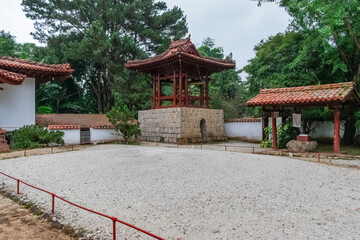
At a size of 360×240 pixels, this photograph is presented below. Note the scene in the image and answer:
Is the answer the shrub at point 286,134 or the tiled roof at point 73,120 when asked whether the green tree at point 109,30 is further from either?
the shrub at point 286,134

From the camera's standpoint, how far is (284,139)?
37.4 feet

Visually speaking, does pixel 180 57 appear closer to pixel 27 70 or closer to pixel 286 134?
pixel 286 134

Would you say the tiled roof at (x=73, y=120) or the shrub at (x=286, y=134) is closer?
the shrub at (x=286, y=134)

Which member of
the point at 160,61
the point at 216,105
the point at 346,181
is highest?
the point at 160,61

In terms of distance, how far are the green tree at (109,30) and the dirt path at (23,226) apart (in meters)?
16.0

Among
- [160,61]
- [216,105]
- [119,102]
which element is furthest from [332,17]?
[119,102]

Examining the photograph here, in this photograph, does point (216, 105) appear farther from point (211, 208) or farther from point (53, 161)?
point (211, 208)

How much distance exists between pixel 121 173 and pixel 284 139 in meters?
8.08

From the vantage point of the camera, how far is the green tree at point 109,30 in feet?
64.6

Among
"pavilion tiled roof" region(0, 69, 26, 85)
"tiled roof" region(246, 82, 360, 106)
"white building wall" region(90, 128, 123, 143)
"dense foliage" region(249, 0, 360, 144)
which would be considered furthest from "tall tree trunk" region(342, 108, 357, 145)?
"pavilion tiled roof" region(0, 69, 26, 85)

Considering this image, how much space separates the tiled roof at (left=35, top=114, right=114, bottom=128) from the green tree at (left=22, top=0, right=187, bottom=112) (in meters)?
3.36

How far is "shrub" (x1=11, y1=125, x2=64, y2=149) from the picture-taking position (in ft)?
36.2

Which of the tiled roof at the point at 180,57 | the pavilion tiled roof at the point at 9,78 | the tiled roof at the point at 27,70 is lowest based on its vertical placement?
the pavilion tiled roof at the point at 9,78

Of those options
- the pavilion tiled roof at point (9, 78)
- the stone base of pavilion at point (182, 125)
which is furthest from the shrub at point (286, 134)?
the pavilion tiled roof at point (9, 78)
